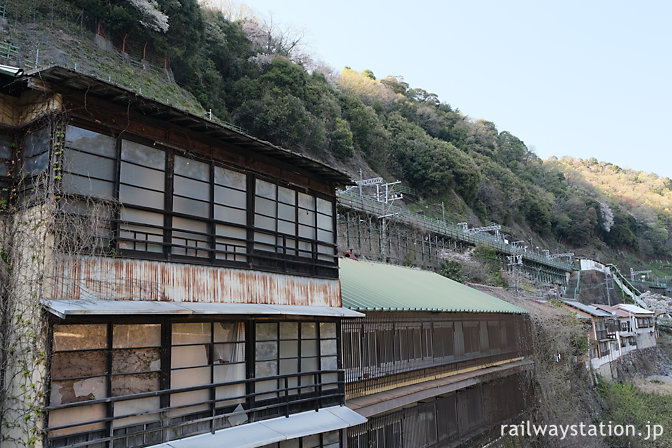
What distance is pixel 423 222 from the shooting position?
47688 mm

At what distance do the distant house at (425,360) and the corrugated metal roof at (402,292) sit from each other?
6cm

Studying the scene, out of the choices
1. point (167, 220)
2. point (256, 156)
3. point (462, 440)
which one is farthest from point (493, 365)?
point (167, 220)

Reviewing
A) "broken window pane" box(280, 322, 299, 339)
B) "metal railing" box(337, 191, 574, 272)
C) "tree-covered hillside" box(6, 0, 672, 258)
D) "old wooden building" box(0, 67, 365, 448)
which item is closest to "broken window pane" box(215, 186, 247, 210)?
"old wooden building" box(0, 67, 365, 448)

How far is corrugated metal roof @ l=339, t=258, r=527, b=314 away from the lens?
54.3 feet

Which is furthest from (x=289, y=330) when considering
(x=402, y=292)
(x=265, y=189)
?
(x=402, y=292)

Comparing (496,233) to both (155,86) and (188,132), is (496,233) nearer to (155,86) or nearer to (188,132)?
(155,86)

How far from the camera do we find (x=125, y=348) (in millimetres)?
9195

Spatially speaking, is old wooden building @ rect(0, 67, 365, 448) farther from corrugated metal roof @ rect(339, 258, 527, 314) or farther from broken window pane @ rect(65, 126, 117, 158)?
corrugated metal roof @ rect(339, 258, 527, 314)

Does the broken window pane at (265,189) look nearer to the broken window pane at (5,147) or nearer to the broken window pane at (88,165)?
the broken window pane at (88,165)

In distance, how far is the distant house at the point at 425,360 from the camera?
1562 cm

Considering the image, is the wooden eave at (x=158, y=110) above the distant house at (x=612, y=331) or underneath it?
above

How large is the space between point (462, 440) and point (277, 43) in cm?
5037

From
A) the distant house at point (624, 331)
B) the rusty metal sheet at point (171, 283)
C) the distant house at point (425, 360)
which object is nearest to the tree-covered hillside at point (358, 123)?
the distant house at point (624, 331)

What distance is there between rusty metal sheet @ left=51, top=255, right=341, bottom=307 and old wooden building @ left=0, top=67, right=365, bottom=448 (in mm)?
31
